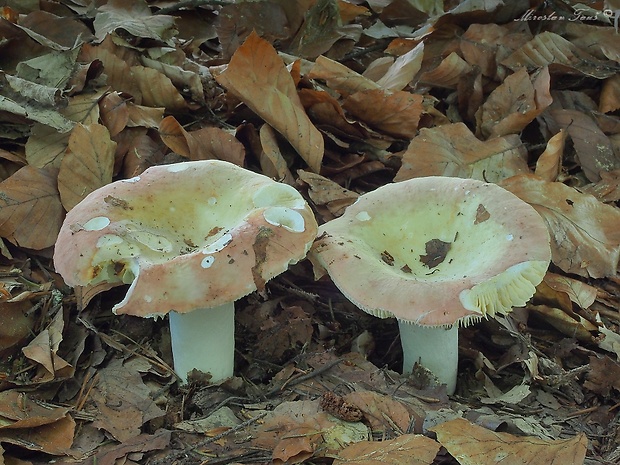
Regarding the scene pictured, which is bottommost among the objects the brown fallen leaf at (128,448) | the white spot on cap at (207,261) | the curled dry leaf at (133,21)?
the brown fallen leaf at (128,448)

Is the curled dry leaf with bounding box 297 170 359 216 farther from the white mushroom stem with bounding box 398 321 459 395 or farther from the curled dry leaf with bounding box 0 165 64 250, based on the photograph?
the curled dry leaf with bounding box 0 165 64 250

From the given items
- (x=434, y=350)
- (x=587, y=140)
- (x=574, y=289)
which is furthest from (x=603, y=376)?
(x=587, y=140)

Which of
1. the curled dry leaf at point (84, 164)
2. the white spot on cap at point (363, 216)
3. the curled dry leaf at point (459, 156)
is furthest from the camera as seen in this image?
the curled dry leaf at point (459, 156)

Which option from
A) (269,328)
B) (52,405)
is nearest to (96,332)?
(52,405)

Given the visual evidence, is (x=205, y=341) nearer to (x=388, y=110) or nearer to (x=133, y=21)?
(x=388, y=110)

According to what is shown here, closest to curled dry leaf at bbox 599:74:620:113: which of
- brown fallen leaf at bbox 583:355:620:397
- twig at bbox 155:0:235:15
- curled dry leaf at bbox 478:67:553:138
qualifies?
curled dry leaf at bbox 478:67:553:138

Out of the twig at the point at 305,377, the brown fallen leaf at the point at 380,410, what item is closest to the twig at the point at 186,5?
the twig at the point at 305,377

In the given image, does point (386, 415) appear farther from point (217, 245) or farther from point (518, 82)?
point (518, 82)

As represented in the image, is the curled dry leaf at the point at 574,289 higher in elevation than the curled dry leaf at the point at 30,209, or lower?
lower

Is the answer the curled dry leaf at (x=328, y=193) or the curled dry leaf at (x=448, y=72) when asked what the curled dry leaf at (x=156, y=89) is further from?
the curled dry leaf at (x=448, y=72)
